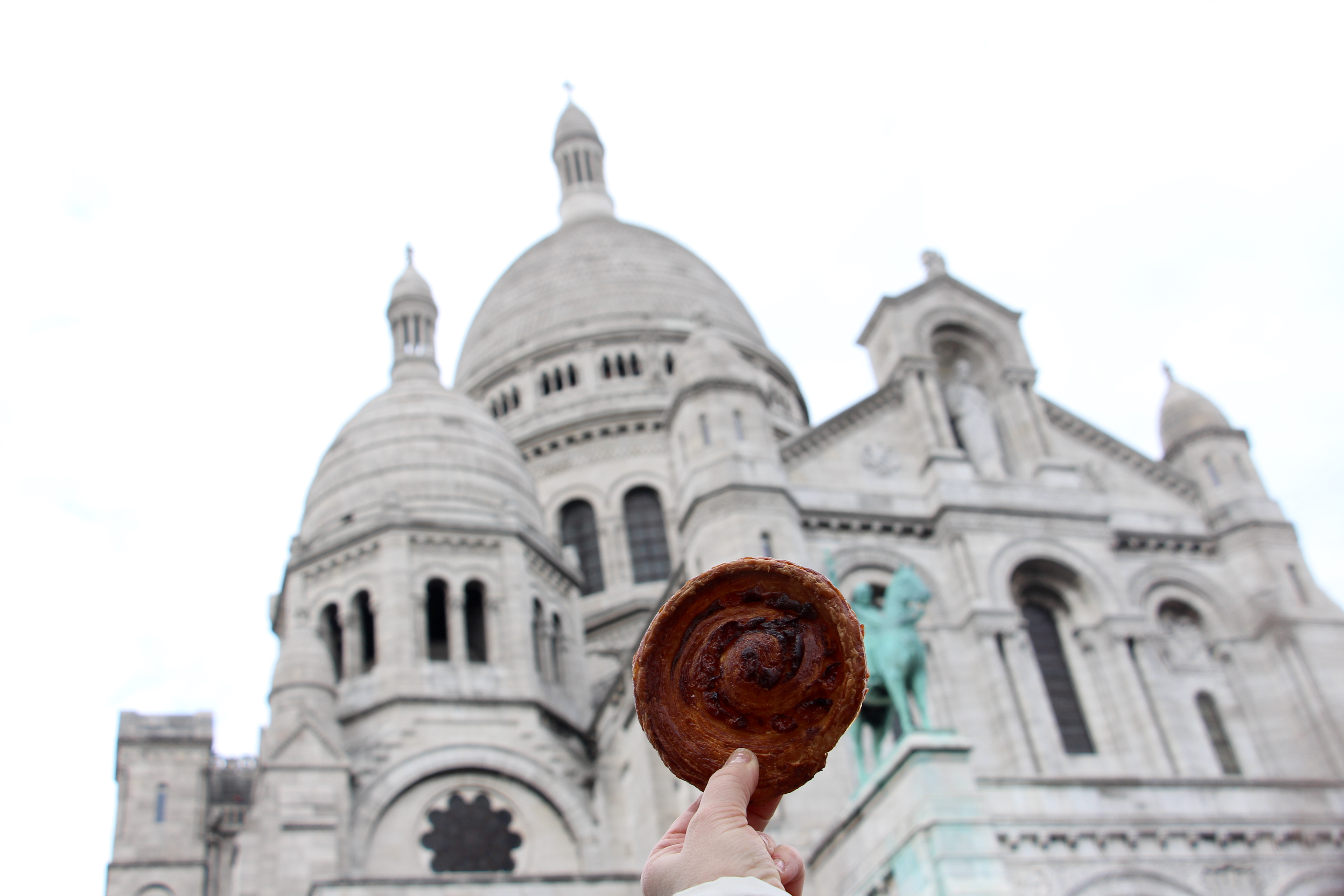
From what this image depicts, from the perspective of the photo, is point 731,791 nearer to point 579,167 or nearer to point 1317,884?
point 1317,884

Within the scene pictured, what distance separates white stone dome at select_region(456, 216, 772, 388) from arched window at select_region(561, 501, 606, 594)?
6.70m

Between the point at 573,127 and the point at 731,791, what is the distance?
55605mm

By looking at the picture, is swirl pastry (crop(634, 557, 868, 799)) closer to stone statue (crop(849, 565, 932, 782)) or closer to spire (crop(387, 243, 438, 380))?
stone statue (crop(849, 565, 932, 782))

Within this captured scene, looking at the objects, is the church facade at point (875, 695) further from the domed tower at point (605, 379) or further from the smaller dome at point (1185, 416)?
the domed tower at point (605, 379)

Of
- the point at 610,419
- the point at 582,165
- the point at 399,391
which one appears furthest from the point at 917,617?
the point at 582,165

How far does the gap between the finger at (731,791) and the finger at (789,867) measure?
0.19 m

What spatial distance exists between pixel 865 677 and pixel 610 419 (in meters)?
38.4

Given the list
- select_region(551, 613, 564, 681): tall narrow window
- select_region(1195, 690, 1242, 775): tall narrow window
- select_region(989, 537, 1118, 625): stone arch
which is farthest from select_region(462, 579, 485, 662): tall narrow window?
select_region(1195, 690, 1242, 775): tall narrow window

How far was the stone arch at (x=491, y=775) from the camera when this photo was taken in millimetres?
27141

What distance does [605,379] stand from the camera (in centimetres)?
4512

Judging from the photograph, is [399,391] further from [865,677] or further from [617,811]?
[865,677]

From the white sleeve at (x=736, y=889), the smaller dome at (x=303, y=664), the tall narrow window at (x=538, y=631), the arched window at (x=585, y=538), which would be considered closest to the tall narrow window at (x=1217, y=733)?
the tall narrow window at (x=538, y=631)

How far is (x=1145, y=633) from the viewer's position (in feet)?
85.5

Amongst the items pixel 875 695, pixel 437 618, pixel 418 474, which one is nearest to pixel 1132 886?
pixel 875 695
